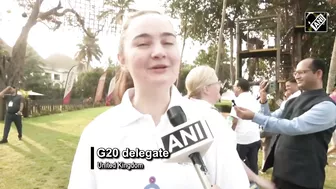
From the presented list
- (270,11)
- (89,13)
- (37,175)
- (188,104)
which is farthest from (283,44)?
(188,104)

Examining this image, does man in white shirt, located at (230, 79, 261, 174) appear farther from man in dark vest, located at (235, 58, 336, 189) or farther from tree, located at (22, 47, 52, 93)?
tree, located at (22, 47, 52, 93)

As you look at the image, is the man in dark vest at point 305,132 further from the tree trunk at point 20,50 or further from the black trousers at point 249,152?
the tree trunk at point 20,50

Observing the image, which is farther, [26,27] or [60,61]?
[60,61]

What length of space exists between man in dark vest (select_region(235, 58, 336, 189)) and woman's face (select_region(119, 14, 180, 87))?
5.85ft

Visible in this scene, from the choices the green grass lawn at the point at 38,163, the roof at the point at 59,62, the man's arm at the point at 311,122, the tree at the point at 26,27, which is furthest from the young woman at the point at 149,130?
the roof at the point at 59,62

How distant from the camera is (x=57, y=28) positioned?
837 inches

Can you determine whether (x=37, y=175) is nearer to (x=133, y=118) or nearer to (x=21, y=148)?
(x=21, y=148)

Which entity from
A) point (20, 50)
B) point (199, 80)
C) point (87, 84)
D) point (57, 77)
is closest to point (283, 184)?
point (199, 80)

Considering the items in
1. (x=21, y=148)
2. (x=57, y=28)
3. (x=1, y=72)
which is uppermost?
(x=57, y=28)

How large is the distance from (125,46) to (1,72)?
858 inches

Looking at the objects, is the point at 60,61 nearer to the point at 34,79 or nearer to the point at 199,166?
the point at 34,79

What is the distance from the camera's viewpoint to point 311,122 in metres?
Result: 2.84

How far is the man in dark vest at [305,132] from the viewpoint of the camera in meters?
2.88

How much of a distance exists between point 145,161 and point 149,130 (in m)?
0.12
